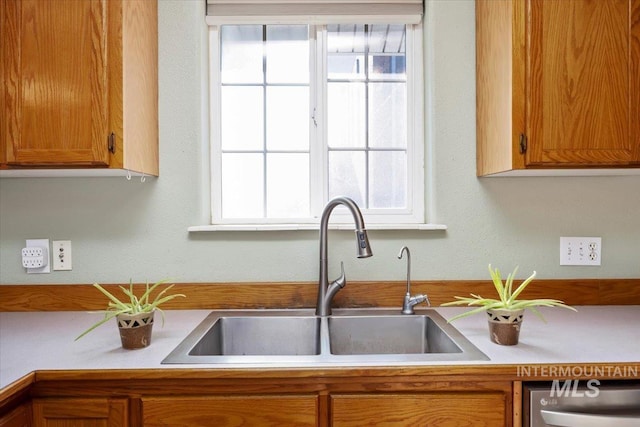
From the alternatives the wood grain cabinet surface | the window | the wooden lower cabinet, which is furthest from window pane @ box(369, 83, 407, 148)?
the wooden lower cabinet

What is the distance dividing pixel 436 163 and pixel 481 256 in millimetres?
412

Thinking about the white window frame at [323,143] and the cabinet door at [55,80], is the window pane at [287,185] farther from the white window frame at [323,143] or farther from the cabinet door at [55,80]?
the cabinet door at [55,80]

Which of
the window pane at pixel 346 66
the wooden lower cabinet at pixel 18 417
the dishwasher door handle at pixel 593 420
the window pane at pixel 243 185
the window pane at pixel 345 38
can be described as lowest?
the dishwasher door handle at pixel 593 420

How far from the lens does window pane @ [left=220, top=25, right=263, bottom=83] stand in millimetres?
1758

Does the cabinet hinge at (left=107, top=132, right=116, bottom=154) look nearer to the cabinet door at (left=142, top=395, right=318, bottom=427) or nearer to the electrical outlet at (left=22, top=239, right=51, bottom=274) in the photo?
the electrical outlet at (left=22, top=239, right=51, bottom=274)

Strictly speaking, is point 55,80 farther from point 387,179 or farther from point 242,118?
point 387,179

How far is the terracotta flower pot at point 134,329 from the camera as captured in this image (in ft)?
3.64

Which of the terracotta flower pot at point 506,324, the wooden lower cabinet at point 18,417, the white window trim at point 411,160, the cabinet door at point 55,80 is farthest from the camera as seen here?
the white window trim at point 411,160

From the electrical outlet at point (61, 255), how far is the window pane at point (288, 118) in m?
0.90

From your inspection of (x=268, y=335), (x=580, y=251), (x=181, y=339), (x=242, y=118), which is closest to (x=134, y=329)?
(x=181, y=339)

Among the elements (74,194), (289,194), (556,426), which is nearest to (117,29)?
(74,194)

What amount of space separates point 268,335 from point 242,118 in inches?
36.0

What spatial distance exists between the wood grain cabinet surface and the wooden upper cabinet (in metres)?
1.28

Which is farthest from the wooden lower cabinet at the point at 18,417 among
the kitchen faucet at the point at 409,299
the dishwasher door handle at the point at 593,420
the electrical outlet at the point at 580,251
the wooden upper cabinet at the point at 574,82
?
the electrical outlet at the point at 580,251
